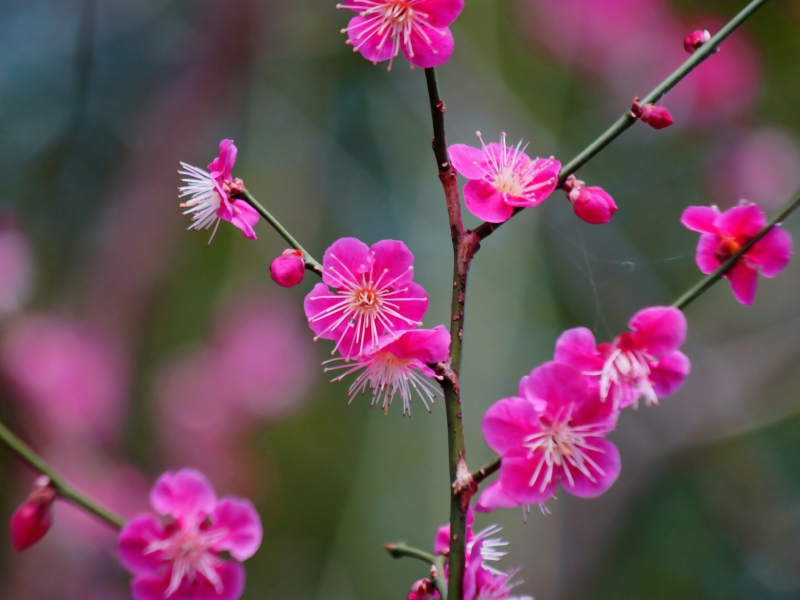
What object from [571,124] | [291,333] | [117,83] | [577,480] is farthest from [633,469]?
[117,83]

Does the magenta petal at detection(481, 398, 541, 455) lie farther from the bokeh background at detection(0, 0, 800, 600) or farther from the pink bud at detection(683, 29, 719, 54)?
the bokeh background at detection(0, 0, 800, 600)

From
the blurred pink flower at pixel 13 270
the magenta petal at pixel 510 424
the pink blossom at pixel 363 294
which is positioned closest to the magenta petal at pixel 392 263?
the pink blossom at pixel 363 294

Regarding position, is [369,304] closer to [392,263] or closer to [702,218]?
[392,263]

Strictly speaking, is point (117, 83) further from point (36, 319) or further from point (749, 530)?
point (749, 530)

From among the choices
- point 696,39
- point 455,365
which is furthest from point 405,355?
point 696,39

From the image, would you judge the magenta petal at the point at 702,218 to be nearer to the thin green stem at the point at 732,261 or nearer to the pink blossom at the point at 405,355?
the thin green stem at the point at 732,261

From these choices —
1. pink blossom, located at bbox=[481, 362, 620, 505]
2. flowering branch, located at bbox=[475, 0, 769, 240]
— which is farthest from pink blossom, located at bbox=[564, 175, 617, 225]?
pink blossom, located at bbox=[481, 362, 620, 505]
